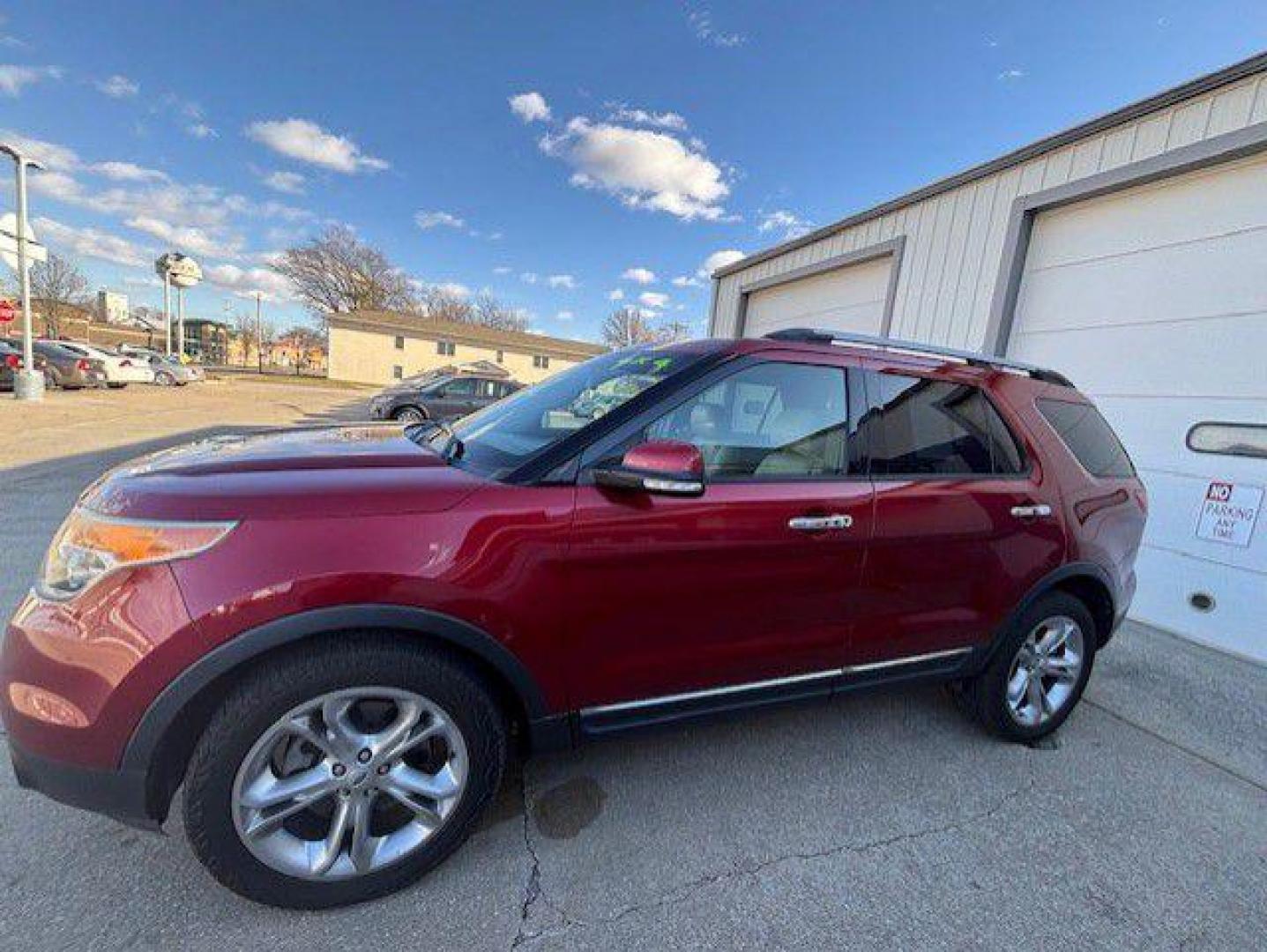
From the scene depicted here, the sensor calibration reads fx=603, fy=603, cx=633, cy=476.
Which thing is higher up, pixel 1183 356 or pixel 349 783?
pixel 1183 356

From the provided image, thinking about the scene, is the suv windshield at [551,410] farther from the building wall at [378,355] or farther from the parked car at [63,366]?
the building wall at [378,355]

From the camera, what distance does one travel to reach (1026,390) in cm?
283

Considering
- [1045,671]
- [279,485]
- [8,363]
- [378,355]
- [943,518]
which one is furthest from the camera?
[378,355]

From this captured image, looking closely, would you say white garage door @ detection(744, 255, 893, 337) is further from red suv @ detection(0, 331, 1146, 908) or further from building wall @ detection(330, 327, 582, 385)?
building wall @ detection(330, 327, 582, 385)

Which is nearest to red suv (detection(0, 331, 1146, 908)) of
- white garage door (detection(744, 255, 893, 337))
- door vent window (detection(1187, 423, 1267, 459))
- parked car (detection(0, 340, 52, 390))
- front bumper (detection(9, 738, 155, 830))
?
front bumper (detection(9, 738, 155, 830))

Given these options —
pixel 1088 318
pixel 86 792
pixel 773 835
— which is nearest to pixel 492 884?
pixel 773 835

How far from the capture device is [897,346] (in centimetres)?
258

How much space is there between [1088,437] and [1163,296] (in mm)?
2650

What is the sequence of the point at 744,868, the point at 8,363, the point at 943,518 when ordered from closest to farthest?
the point at 744,868, the point at 943,518, the point at 8,363

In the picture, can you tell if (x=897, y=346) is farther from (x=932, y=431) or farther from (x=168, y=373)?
(x=168, y=373)

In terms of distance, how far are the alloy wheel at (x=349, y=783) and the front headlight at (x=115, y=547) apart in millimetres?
531

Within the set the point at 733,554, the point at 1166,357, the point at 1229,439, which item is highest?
the point at 1166,357

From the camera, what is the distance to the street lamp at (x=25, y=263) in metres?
12.4

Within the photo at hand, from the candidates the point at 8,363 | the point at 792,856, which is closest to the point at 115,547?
the point at 792,856
